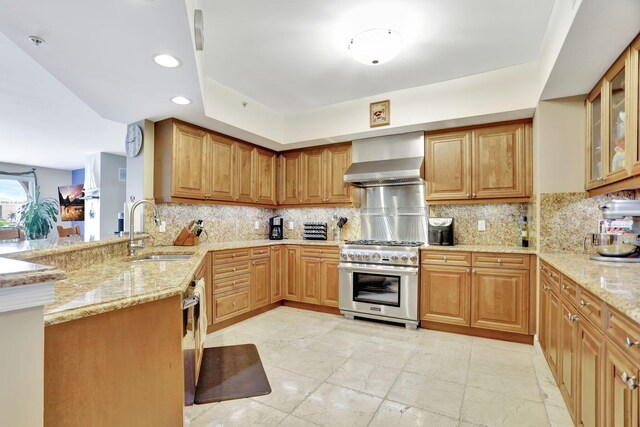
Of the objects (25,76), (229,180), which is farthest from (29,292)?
(25,76)

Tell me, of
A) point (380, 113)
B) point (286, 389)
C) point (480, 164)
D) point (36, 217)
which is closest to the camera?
point (286, 389)

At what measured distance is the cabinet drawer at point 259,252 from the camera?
152 inches

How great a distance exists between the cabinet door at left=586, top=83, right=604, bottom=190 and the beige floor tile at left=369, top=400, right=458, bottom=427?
2056mm

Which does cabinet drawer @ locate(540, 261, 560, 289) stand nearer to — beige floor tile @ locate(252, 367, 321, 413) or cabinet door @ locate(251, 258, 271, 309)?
beige floor tile @ locate(252, 367, 321, 413)

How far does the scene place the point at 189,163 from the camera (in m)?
3.46

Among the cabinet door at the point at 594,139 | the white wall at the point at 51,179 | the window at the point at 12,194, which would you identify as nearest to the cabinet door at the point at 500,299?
the cabinet door at the point at 594,139

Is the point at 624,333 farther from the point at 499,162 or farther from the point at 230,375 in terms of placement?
the point at 499,162

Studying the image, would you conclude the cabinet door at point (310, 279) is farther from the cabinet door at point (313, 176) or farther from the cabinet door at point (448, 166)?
the cabinet door at point (448, 166)

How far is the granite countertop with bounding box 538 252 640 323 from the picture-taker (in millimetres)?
1131

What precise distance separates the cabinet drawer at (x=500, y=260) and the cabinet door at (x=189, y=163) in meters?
3.01

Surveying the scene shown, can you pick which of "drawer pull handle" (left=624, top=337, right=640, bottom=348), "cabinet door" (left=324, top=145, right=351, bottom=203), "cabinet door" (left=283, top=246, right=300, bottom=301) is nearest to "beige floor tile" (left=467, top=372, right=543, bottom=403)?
"drawer pull handle" (left=624, top=337, right=640, bottom=348)

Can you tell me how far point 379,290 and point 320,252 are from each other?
888mm

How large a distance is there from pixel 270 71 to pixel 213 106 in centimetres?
71

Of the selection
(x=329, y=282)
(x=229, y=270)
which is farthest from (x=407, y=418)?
(x=229, y=270)
